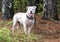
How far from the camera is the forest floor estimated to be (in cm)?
1114

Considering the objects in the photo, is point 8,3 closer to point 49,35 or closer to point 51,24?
point 51,24

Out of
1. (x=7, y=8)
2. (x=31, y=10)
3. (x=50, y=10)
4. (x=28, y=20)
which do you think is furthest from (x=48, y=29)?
(x=7, y=8)

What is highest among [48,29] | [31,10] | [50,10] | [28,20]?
[31,10]

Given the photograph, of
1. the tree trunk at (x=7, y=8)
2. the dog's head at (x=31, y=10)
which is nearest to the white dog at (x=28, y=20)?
the dog's head at (x=31, y=10)

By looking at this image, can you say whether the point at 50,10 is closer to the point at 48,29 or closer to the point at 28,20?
the point at 48,29

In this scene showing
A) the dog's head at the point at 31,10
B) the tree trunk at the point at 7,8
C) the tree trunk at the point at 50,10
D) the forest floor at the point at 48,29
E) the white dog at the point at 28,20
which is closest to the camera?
the dog's head at the point at 31,10

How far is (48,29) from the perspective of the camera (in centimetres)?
1298

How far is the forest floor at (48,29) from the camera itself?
11137mm

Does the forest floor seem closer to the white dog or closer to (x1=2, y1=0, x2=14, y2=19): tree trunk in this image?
the white dog

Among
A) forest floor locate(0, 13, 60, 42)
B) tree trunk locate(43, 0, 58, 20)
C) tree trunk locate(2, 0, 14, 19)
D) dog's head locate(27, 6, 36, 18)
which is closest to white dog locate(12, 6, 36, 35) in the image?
dog's head locate(27, 6, 36, 18)

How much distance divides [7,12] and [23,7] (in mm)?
4842

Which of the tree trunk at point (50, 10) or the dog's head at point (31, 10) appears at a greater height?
the dog's head at point (31, 10)

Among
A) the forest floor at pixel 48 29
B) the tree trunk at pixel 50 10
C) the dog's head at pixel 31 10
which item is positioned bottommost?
the forest floor at pixel 48 29

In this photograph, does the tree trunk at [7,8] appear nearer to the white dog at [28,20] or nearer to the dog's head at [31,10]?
the white dog at [28,20]
